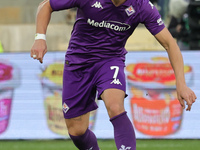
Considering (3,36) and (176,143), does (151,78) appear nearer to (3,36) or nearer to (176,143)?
(176,143)

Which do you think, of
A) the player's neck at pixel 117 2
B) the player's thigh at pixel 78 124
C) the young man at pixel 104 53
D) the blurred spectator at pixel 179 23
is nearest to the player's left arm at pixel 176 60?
the young man at pixel 104 53

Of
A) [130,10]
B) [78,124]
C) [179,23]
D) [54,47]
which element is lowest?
[54,47]

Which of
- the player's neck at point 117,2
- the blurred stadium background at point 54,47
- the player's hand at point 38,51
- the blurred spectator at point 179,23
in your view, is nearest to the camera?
the player's hand at point 38,51

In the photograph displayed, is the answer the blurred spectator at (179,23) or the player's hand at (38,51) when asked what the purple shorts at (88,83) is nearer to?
the player's hand at (38,51)

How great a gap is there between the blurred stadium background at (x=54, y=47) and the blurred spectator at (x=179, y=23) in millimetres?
191

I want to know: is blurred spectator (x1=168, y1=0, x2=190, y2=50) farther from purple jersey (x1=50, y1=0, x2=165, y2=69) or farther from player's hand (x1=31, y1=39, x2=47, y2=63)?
player's hand (x1=31, y1=39, x2=47, y2=63)

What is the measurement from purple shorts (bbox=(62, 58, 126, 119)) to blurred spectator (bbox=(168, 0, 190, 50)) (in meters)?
4.33

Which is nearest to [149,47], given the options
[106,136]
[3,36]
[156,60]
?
[156,60]

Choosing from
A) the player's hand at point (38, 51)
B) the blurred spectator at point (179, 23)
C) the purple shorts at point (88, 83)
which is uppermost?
the player's hand at point (38, 51)

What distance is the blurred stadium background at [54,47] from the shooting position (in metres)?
7.97

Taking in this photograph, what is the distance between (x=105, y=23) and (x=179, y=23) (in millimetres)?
4727

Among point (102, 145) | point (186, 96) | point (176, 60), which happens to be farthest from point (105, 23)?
point (102, 145)

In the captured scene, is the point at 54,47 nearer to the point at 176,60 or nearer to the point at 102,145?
the point at 102,145

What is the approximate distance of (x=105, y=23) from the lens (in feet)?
17.3
